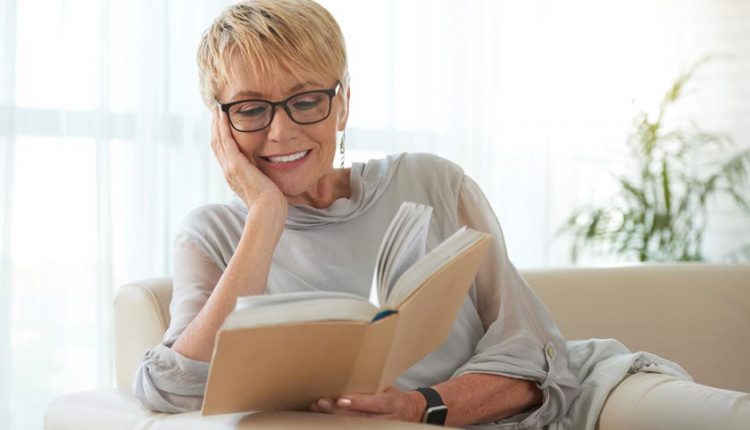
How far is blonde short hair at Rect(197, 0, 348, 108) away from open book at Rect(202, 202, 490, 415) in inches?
18.1

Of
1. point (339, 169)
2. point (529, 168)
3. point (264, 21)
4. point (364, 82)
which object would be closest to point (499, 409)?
point (339, 169)

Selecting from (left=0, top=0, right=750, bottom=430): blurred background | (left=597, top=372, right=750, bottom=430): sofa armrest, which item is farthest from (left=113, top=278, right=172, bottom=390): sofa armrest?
(left=0, top=0, right=750, bottom=430): blurred background

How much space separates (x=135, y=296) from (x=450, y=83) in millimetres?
2438

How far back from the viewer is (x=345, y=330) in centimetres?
118

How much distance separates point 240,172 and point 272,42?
0.23 metres

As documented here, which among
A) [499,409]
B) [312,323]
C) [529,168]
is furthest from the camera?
[529,168]

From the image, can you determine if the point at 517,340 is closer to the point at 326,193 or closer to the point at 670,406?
the point at 670,406

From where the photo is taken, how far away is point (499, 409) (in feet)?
5.56

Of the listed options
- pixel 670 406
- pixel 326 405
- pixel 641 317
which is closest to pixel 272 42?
pixel 326 405

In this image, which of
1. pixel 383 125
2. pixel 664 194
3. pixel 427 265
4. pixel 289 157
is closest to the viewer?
pixel 427 265

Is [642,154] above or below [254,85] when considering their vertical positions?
below

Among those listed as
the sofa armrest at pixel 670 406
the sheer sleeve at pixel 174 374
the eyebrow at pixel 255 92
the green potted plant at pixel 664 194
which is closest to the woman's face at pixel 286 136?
the eyebrow at pixel 255 92

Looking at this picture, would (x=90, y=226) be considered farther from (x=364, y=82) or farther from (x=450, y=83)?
(x=450, y=83)

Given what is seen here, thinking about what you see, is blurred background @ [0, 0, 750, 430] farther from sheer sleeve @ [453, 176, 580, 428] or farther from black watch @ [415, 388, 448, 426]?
black watch @ [415, 388, 448, 426]
